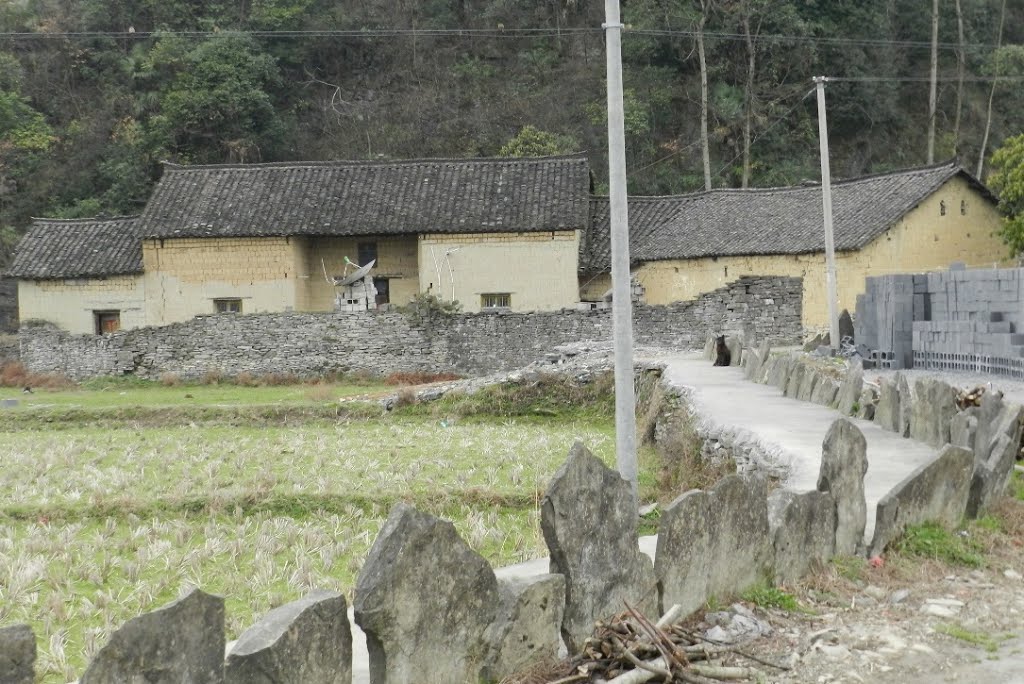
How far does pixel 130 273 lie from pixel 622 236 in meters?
28.7

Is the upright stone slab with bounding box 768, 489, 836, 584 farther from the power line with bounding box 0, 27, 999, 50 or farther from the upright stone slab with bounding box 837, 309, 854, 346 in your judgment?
the power line with bounding box 0, 27, 999, 50

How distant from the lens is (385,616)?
18.5ft

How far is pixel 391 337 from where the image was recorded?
104ft

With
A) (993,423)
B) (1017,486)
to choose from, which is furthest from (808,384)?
(1017,486)

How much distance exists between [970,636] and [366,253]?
31.2 metres

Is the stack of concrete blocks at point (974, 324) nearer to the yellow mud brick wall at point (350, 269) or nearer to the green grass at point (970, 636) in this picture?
the green grass at point (970, 636)

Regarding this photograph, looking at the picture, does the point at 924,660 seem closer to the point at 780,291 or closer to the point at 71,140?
the point at 780,291

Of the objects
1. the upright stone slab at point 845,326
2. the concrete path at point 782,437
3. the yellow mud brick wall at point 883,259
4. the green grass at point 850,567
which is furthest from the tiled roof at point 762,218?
the green grass at point 850,567

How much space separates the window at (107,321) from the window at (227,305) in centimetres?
305

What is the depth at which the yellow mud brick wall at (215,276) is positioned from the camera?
35438 mm

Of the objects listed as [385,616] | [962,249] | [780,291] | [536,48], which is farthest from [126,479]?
[536,48]

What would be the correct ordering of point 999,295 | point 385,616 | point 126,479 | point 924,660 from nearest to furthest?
point 385,616 < point 924,660 < point 126,479 < point 999,295

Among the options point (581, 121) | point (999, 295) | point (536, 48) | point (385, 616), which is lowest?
point (385, 616)

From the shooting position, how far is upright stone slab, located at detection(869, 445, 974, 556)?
8273 mm
